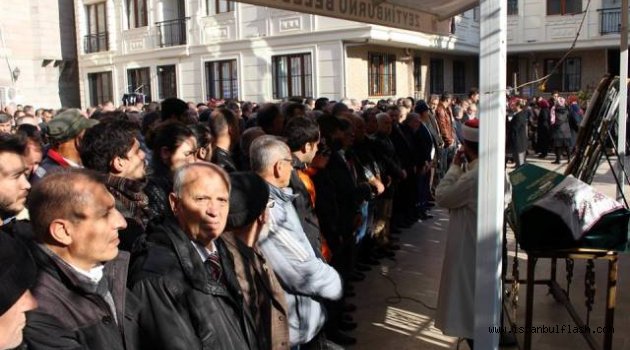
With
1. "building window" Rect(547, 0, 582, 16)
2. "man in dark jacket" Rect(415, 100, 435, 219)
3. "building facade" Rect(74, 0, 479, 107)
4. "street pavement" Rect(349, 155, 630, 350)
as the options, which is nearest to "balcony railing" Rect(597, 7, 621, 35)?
"building window" Rect(547, 0, 582, 16)

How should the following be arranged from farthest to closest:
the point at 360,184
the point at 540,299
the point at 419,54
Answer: the point at 419,54, the point at 360,184, the point at 540,299

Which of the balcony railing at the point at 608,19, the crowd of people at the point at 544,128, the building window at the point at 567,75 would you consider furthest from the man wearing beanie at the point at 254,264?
the building window at the point at 567,75

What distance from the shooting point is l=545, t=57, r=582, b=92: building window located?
24453mm

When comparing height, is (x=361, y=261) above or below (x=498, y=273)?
below

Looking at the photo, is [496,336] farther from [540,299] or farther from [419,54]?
[419,54]

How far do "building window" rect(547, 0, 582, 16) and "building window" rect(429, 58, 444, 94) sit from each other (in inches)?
205

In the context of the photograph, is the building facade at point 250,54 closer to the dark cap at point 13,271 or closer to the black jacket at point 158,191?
the black jacket at point 158,191

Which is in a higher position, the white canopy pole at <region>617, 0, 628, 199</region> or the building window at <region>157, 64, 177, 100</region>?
the building window at <region>157, 64, 177, 100</region>

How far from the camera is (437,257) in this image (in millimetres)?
6449

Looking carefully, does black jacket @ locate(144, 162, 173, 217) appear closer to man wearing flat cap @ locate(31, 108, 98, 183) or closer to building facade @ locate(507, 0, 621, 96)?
man wearing flat cap @ locate(31, 108, 98, 183)

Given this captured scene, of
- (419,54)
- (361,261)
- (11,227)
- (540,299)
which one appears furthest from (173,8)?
(11,227)

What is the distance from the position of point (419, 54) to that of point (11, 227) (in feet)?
67.8

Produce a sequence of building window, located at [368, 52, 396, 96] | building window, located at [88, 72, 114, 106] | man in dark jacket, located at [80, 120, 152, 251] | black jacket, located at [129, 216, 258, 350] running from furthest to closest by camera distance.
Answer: building window, located at [88, 72, 114, 106], building window, located at [368, 52, 396, 96], man in dark jacket, located at [80, 120, 152, 251], black jacket, located at [129, 216, 258, 350]

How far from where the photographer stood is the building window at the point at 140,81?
22781 millimetres
